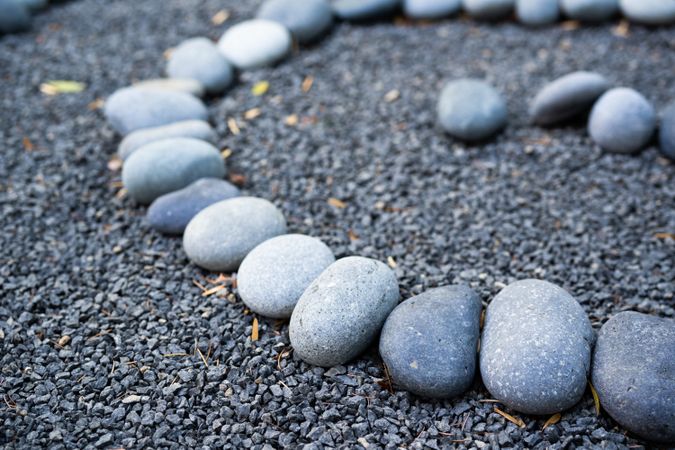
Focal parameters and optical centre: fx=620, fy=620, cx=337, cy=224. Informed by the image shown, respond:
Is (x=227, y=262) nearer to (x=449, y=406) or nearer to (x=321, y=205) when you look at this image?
(x=321, y=205)

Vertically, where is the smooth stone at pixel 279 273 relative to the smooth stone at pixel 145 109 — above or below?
below

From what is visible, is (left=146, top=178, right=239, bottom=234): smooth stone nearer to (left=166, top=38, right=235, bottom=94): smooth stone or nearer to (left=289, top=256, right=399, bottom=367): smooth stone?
(left=289, top=256, right=399, bottom=367): smooth stone

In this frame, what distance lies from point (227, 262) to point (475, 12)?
2825mm

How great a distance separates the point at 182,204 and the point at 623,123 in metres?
2.14

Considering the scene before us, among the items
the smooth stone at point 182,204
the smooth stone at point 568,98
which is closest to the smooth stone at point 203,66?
the smooth stone at point 182,204

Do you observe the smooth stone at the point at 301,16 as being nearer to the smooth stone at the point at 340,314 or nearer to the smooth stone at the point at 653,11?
the smooth stone at the point at 653,11

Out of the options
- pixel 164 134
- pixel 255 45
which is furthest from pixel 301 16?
pixel 164 134

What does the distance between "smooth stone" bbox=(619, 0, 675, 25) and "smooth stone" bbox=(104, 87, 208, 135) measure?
9.62ft

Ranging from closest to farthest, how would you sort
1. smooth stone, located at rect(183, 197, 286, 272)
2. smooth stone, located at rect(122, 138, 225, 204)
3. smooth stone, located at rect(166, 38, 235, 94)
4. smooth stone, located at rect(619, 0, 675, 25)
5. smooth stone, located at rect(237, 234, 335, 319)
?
smooth stone, located at rect(237, 234, 335, 319)
smooth stone, located at rect(183, 197, 286, 272)
smooth stone, located at rect(122, 138, 225, 204)
smooth stone, located at rect(166, 38, 235, 94)
smooth stone, located at rect(619, 0, 675, 25)

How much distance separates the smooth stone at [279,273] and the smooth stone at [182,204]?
1.47 ft

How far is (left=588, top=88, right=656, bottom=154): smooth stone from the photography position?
9.96ft

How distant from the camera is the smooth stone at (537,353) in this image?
1815 millimetres

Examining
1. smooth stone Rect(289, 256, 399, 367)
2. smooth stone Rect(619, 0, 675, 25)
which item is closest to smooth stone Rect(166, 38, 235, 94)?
smooth stone Rect(289, 256, 399, 367)

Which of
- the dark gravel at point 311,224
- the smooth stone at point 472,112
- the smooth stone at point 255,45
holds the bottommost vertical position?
the dark gravel at point 311,224
